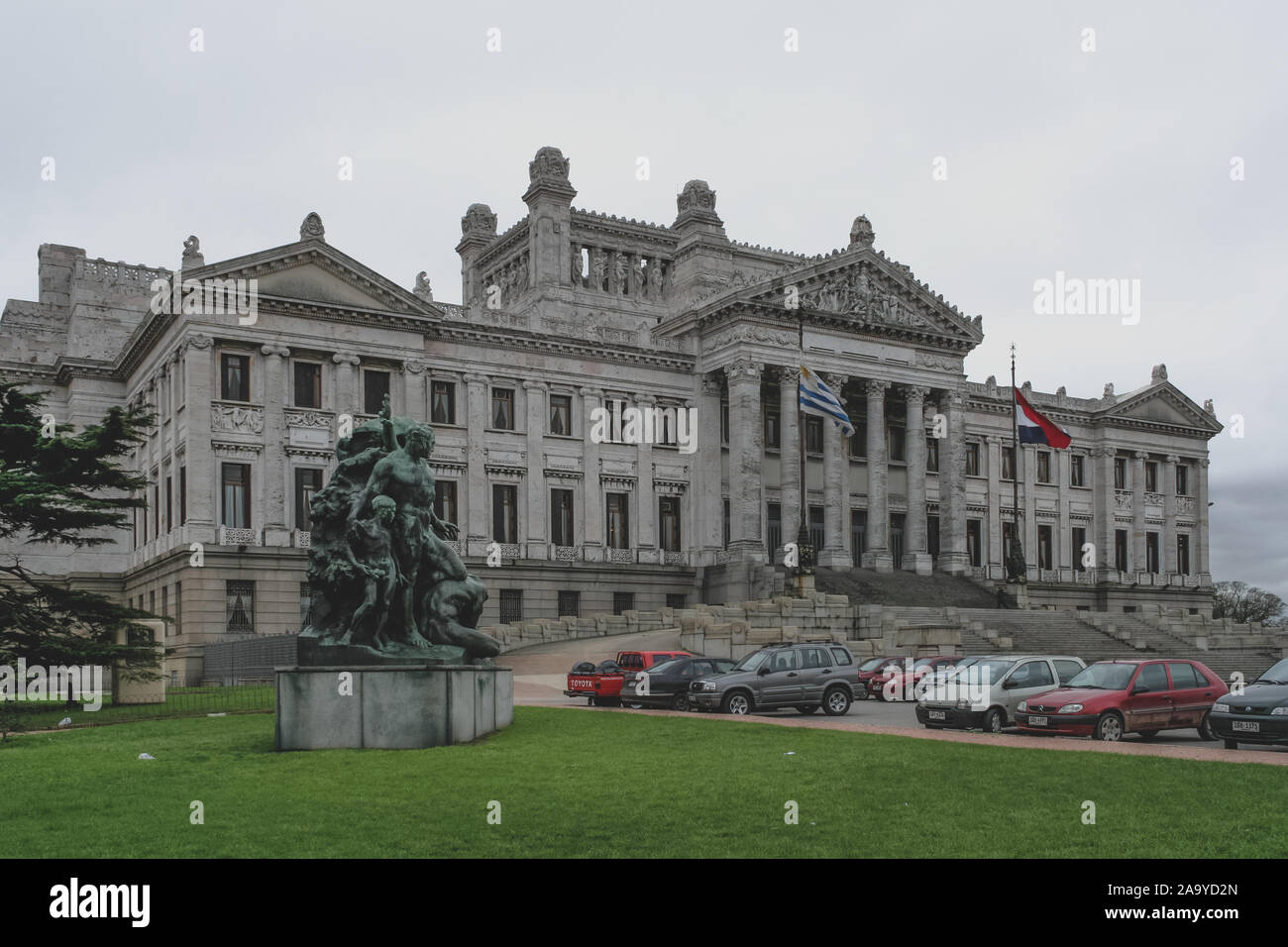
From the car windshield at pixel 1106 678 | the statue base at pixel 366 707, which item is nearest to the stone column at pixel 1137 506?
the car windshield at pixel 1106 678

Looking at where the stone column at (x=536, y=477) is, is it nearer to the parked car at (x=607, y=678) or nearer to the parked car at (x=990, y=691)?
the parked car at (x=607, y=678)

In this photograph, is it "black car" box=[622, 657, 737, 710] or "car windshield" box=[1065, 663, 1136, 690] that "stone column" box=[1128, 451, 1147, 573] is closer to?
"black car" box=[622, 657, 737, 710]

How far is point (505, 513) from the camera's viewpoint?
6150cm

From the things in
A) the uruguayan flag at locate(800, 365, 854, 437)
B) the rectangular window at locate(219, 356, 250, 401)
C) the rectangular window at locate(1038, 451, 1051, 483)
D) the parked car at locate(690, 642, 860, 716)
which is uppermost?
the rectangular window at locate(219, 356, 250, 401)

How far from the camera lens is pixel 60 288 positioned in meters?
67.1

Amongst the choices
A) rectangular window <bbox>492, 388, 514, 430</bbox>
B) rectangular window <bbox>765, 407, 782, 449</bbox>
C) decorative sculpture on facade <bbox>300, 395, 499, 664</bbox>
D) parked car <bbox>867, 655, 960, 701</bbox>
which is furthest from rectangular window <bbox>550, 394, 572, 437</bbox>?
decorative sculpture on facade <bbox>300, 395, 499, 664</bbox>

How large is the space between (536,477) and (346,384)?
1002 cm

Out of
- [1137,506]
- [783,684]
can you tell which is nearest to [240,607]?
[783,684]

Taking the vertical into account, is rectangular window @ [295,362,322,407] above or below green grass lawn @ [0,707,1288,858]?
above

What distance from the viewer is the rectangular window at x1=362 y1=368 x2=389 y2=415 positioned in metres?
57.6

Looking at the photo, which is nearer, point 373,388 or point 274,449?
point 274,449

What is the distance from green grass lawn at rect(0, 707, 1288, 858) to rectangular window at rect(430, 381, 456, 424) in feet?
125

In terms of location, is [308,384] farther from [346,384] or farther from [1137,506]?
[1137,506]

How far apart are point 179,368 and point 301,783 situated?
41.2 metres
